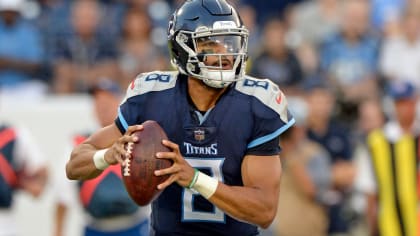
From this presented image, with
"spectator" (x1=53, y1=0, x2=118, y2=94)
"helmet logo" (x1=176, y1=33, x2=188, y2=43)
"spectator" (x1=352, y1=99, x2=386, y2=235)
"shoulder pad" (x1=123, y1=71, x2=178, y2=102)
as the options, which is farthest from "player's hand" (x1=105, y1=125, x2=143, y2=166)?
"spectator" (x1=53, y1=0, x2=118, y2=94)

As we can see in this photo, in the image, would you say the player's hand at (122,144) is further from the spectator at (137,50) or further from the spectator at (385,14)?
the spectator at (385,14)

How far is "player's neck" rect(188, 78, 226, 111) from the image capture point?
4.73 m

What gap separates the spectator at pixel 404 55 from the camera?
32.5 feet

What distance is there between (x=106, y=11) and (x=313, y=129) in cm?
252

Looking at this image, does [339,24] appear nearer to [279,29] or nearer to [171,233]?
[279,29]

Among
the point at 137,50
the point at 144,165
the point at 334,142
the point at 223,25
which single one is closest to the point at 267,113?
the point at 223,25

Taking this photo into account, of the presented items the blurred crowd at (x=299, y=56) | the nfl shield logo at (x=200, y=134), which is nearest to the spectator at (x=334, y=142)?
the blurred crowd at (x=299, y=56)

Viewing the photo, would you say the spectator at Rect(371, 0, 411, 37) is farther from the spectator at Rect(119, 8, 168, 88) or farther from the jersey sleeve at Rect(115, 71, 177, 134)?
the jersey sleeve at Rect(115, 71, 177, 134)

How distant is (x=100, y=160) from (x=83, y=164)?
13 centimetres

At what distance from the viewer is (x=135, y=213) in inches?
280

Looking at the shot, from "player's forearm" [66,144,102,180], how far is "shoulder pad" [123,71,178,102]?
0.27 meters

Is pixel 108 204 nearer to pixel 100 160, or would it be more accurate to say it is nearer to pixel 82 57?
pixel 100 160

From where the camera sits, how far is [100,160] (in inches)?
181

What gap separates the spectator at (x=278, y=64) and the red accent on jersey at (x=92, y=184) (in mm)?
2951
